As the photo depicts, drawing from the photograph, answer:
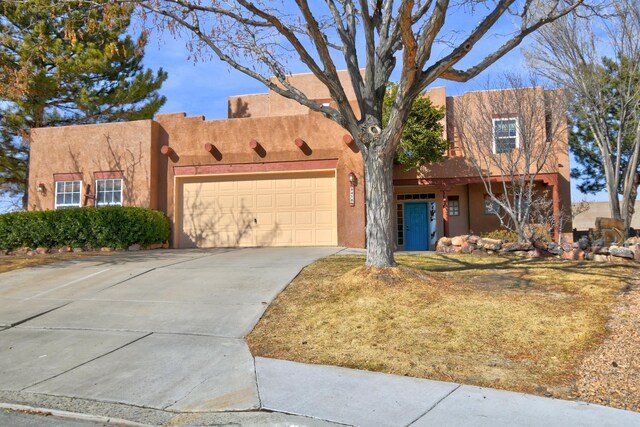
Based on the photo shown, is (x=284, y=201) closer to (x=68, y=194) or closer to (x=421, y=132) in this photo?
(x=421, y=132)

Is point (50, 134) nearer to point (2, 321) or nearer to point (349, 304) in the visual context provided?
point (2, 321)

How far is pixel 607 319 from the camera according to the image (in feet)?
21.6

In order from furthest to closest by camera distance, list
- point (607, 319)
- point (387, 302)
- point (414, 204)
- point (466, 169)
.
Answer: point (414, 204) → point (466, 169) → point (387, 302) → point (607, 319)

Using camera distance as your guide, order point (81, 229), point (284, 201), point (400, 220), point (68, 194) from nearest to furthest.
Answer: point (81, 229) → point (284, 201) → point (68, 194) → point (400, 220)

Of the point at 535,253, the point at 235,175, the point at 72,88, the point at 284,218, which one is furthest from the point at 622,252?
the point at 72,88

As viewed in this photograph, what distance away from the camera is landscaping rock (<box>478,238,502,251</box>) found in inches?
539

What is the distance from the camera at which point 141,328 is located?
7.25 metres

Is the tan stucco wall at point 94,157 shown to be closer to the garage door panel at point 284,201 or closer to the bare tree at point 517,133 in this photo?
the garage door panel at point 284,201

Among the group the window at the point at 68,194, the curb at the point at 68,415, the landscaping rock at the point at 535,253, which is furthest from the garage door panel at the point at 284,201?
the curb at the point at 68,415

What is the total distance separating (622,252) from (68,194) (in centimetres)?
1685

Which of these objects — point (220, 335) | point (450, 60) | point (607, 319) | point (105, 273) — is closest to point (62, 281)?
point (105, 273)

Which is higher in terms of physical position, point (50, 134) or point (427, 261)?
point (50, 134)

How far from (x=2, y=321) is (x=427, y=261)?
26.8 ft

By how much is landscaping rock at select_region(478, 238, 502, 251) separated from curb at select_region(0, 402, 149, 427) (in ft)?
36.5
